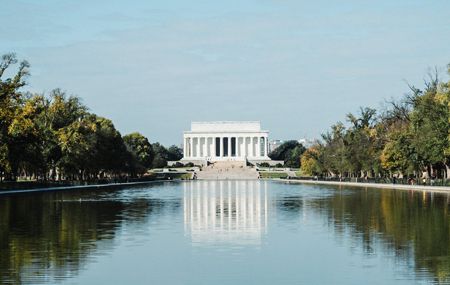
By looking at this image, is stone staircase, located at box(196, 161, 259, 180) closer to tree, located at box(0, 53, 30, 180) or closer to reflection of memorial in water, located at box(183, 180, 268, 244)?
tree, located at box(0, 53, 30, 180)

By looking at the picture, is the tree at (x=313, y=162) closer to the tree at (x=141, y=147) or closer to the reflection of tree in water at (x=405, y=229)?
the tree at (x=141, y=147)

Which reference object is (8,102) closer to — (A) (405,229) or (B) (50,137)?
(B) (50,137)

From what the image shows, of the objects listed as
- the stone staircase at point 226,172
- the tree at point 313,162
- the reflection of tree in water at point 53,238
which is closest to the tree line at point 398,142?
the tree at point 313,162

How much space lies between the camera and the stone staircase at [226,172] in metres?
147

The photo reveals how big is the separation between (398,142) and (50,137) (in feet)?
119

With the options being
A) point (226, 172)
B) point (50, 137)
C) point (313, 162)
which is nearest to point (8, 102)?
point (50, 137)

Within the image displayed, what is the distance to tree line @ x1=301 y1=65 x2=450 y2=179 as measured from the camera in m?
71.7

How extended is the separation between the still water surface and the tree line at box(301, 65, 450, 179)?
36.4 metres

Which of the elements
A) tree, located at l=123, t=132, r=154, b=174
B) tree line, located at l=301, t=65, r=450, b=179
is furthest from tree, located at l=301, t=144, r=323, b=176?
tree, located at l=123, t=132, r=154, b=174

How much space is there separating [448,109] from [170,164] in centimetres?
12481

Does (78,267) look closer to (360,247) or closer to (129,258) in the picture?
(129,258)

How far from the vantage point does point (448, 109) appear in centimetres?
6988

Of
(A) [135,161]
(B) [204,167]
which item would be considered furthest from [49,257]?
(B) [204,167]

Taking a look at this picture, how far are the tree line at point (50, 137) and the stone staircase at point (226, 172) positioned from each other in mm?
24989
